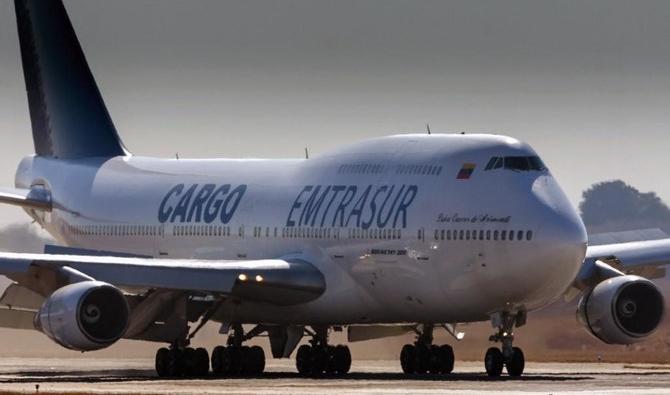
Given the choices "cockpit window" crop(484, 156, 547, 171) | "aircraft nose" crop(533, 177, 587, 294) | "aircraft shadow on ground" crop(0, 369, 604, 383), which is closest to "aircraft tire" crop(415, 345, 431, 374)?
"aircraft shadow on ground" crop(0, 369, 604, 383)

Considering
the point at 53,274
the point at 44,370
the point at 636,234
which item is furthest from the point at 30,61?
the point at 636,234

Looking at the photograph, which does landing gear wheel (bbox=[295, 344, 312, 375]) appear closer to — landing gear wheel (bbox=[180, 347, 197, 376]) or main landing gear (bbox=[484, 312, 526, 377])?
landing gear wheel (bbox=[180, 347, 197, 376])

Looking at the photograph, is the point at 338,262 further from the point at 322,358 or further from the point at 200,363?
the point at 200,363

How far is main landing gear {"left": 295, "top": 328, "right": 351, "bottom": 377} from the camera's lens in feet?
202

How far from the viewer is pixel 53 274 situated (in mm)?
57031

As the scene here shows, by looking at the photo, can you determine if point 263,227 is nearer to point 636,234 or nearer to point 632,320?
point 632,320

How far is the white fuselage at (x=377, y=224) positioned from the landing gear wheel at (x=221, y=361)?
1.11 m

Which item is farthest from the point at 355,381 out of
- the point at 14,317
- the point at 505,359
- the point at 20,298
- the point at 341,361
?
the point at 14,317

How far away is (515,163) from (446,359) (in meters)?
6.82

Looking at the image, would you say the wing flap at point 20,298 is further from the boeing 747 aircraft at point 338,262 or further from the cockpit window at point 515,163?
the cockpit window at point 515,163

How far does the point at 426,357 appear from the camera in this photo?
197 ft

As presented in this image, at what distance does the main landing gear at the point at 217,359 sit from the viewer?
195ft

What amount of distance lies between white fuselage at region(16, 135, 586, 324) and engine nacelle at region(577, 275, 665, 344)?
2895mm

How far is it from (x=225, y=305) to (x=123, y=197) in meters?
9.43
